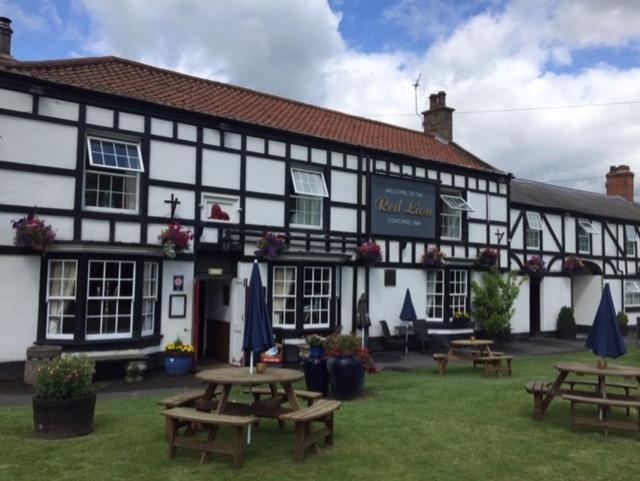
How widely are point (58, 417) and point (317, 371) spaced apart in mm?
4321

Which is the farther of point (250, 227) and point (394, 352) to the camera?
point (394, 352)

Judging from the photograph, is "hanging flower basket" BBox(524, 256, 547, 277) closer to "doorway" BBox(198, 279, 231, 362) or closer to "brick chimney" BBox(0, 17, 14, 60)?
"doorway" BBox(198, 279, 231, 362)

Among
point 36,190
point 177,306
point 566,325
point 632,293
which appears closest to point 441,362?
point 177,306

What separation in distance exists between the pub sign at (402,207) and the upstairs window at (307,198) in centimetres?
171

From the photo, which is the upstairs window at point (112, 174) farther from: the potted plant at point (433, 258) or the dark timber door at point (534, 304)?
the dark timber door at point (534, 304)

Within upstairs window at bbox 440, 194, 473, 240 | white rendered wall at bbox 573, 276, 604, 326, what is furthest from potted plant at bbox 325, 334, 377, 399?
white rendered wall at bbox 573, 276, 604, 326

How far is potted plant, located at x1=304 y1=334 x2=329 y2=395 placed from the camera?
970cm

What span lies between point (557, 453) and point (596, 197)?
25.1 metres

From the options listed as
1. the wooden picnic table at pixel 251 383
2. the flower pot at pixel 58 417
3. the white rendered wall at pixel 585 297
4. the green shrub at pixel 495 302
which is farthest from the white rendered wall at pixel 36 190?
the white rendered wall at pixel 585 297

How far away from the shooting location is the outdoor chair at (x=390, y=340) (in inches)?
623

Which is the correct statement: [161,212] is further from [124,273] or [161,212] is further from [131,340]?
[131,340]

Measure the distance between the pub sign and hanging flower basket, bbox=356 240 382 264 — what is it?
0.78 m

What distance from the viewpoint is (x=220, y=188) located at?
42.8ft

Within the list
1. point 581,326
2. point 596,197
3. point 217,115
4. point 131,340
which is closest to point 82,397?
point 131,340
